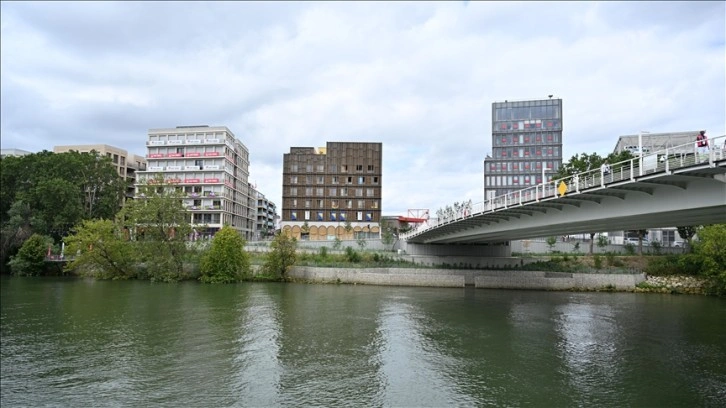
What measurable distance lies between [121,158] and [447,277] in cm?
8640

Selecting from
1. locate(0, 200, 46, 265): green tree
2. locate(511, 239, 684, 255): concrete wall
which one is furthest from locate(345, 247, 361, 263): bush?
locate(0, 200, 46, 265): green tree

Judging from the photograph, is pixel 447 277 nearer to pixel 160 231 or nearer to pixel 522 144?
pixel 160 231

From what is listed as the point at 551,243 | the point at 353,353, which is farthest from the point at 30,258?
the point at 551,243

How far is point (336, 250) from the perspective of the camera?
70062mm

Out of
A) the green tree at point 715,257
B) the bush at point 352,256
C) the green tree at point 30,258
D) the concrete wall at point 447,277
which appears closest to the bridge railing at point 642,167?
the concrete wall at point 447,277

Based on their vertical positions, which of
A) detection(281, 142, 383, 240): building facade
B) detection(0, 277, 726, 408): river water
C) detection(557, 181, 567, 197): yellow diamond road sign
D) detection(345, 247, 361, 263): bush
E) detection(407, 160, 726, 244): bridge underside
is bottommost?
detection(0, 277, 726, 408): river water

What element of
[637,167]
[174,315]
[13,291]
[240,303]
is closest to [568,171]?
[637,167]

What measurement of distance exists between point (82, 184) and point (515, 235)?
7521cm

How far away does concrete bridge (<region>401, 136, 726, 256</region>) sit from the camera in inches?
793

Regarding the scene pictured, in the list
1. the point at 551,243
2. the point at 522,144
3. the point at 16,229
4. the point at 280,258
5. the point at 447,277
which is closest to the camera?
the point at 447,277

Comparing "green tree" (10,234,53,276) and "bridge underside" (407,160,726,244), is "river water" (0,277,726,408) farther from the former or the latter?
"green tree" (10,234,53,276)

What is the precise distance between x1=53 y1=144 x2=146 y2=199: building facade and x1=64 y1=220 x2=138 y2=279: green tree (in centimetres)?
4550

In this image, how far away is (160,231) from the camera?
58.9 meters

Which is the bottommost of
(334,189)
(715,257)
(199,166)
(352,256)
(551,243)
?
(352,256)
